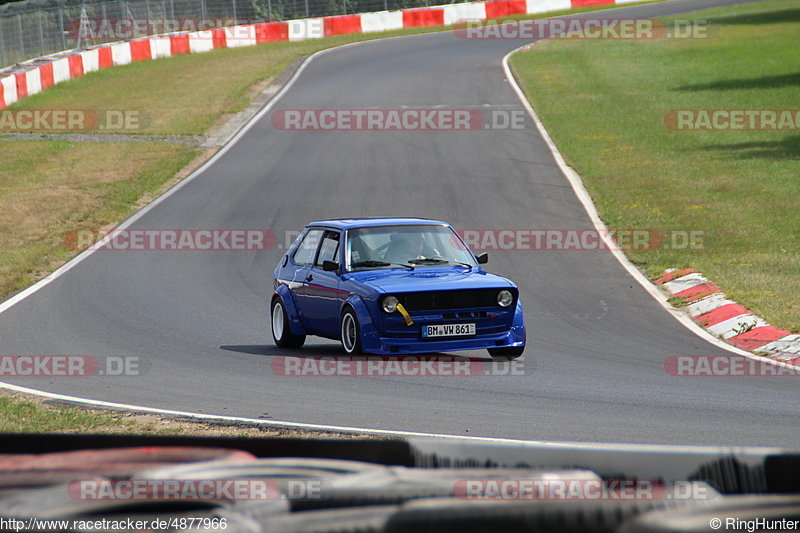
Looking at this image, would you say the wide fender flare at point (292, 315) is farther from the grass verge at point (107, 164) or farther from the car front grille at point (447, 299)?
the grass verge at point (107, 164)

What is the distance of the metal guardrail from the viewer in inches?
1604

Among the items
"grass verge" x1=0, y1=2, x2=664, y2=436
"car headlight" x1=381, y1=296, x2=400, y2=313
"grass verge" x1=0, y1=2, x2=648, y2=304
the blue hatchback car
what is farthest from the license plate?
"grass verge" x1=0, y1=2, x2=648, y2=304

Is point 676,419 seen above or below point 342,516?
below

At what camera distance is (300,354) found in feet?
39.3

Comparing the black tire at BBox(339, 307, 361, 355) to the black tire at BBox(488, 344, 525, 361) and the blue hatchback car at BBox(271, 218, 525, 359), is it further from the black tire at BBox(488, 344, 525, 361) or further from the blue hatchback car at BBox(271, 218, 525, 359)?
the black tire at BBox(488, 344, 525, 361)

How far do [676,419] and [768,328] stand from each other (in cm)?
457

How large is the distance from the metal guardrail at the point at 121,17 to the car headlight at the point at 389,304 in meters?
33.0

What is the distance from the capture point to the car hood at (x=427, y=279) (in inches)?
429

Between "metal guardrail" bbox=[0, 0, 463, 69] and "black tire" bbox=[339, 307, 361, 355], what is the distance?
32279mm

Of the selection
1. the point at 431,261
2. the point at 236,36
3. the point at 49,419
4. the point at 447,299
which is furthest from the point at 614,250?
the point at 236,36

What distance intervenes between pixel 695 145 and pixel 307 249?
18.1 meters

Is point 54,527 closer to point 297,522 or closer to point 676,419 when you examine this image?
point 297,522

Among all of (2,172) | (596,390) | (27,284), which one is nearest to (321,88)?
(2,172)

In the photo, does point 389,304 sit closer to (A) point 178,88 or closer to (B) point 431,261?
(B) point 431,261
